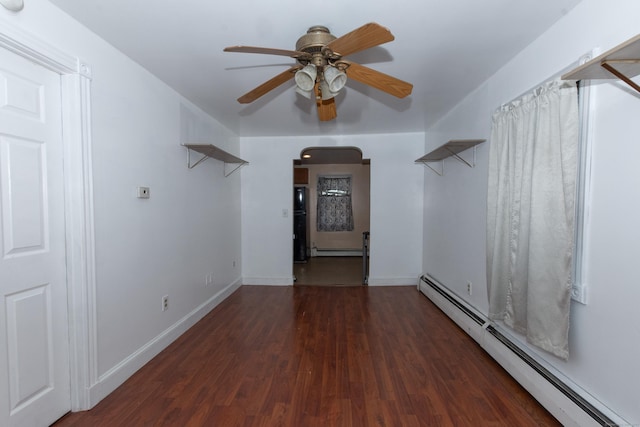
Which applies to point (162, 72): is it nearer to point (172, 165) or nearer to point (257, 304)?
point (172, 165)

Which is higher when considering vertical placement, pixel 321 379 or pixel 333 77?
pixel 333 77

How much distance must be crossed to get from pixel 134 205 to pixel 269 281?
2595 millimetres

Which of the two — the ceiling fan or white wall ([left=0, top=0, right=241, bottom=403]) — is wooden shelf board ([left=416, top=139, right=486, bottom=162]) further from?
white wall ([left=0, top=0, right=241, bottom=403])

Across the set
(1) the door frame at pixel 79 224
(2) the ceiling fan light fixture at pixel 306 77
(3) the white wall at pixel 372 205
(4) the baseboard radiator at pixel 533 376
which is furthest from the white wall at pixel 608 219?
(1) the door frame at pixel 79 224

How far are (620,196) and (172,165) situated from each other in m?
2.99

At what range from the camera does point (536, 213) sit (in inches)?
65.6

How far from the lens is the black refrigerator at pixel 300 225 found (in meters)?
6.46

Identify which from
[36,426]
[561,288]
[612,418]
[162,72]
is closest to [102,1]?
[162,72]

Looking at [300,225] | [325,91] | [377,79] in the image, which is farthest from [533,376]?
[300,225]

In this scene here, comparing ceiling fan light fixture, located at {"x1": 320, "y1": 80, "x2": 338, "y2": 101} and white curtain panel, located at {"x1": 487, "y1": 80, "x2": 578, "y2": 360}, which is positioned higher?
ceiling fan light fixture, located at {"x1": 320, "y1": 80, "x2": 338, "y2": 101}

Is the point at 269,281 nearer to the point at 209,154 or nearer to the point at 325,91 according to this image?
the point at 209,154

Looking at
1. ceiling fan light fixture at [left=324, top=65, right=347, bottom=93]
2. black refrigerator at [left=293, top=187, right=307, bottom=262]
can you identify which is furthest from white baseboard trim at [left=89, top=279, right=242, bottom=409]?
black refrigerator at [left=293, top=187, right=307, bottom=262]

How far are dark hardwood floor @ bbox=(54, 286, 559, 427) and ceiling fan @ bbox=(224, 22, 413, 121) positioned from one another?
1882 millimetres

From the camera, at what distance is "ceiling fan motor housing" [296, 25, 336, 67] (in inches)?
57.0
